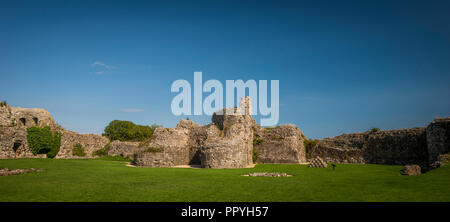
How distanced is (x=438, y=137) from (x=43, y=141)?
104ft

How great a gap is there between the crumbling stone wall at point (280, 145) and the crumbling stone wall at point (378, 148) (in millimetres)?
2581

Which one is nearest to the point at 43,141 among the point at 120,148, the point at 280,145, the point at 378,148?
the point at 120,148

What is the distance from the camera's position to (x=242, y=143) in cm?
1873

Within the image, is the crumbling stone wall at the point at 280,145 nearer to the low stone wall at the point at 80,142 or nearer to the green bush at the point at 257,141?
the green bush at the point at 257,141

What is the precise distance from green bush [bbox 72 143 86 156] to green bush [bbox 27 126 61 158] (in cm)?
248

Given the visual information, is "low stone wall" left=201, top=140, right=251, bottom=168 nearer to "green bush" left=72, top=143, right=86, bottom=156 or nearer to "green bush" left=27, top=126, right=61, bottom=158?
"green bush" left=27, top=126, right=61, bottom=158

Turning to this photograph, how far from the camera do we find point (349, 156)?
23531 millimetres

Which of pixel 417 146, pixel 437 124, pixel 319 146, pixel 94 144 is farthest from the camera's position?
pixel 94 144

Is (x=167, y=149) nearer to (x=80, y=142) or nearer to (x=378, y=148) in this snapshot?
(x=80, y=142)

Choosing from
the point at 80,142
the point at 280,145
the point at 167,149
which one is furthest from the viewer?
the point at 80,142

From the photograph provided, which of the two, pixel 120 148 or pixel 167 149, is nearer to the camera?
pixel 167 149
